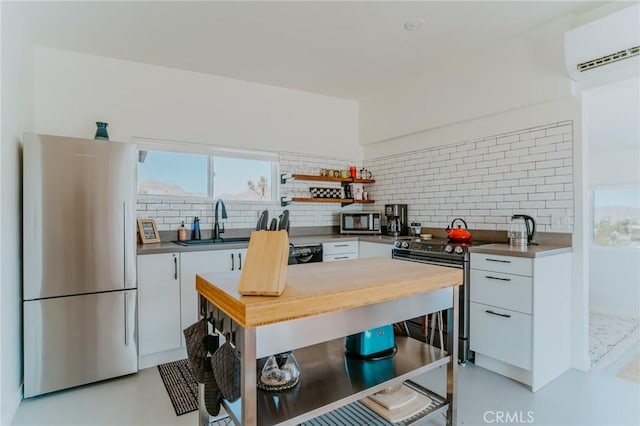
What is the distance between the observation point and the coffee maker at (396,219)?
3.95m

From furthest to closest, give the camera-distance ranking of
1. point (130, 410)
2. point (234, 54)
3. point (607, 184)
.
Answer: point (607, 184) → point (234, 54) → point (130, 410)

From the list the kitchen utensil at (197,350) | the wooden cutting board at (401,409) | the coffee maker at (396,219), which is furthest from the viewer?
the coffee maker at (396,219)

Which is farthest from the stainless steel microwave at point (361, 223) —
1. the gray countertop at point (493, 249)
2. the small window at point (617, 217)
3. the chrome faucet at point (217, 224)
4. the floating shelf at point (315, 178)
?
the small window at point (617, 217)

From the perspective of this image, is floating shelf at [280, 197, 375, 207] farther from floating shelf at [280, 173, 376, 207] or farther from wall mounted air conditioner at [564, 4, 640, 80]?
wall mounted air conditioner at [564, 4, 640, 80]

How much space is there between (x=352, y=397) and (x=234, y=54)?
119 inches

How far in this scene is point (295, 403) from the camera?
126cm

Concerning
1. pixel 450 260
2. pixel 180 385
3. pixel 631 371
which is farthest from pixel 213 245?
pixel 631 371

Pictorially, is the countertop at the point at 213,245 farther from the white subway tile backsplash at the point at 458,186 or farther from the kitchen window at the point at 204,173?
the kitchen window at the point at 204,173

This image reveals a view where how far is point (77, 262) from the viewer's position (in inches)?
93.0

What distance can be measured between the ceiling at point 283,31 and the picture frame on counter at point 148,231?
61.0 inches

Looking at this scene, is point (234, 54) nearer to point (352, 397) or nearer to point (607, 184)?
point (352, 397)

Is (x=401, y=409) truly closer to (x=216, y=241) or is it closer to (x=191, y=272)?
(x=191, y=272)

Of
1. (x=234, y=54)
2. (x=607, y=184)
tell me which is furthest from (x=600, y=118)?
(x=234, y=54)

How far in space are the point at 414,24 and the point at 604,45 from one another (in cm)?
130
